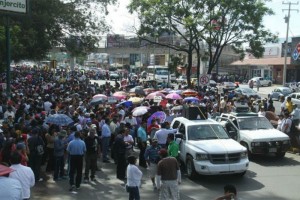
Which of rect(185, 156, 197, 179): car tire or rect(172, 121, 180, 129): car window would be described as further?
rect(172, 121, 180, 129): car window

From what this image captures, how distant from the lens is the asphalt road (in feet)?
36.2

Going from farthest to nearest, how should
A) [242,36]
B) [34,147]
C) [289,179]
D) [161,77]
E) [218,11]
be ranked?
[161,77], [242,36], [218,11], [289,179], [34,147]

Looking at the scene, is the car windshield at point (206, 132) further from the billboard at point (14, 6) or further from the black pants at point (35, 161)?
the billboard at point (14, 6)

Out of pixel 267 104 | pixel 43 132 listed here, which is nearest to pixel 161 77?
pixel 267 104

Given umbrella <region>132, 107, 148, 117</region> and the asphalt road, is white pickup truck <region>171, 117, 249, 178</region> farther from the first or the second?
umbrella <region>132, 107, 148, 117</region>

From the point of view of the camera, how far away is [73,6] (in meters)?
32.4

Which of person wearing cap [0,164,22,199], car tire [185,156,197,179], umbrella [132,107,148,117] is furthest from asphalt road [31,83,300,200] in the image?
person wearing cap [0,164,22,199]

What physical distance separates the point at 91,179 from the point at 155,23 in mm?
21647

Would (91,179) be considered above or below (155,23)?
below

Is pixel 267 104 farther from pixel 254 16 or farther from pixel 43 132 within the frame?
pixel 43 132

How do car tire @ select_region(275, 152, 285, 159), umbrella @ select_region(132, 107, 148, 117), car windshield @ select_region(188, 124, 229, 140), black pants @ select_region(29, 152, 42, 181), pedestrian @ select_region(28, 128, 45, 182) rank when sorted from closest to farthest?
pedestrian @ select_region(28, 128, 45, 182)
black pants @ select_region(29, 152, 42, 181)
car windshield @ select_region(188, 124, 229, 140)
car tire @ select_region(275, 152, 285, 159)
umbrella @ select_region(132, 107, 148, 117)

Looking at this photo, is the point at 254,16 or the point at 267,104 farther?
the point at 254,16

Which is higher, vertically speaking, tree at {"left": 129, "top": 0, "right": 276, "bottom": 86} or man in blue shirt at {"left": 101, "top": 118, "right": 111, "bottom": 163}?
tree at {"left": 129, "top": 0, "right": 276, "bottom": 86}

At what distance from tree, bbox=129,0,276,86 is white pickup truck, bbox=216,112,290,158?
1515 centimetres
